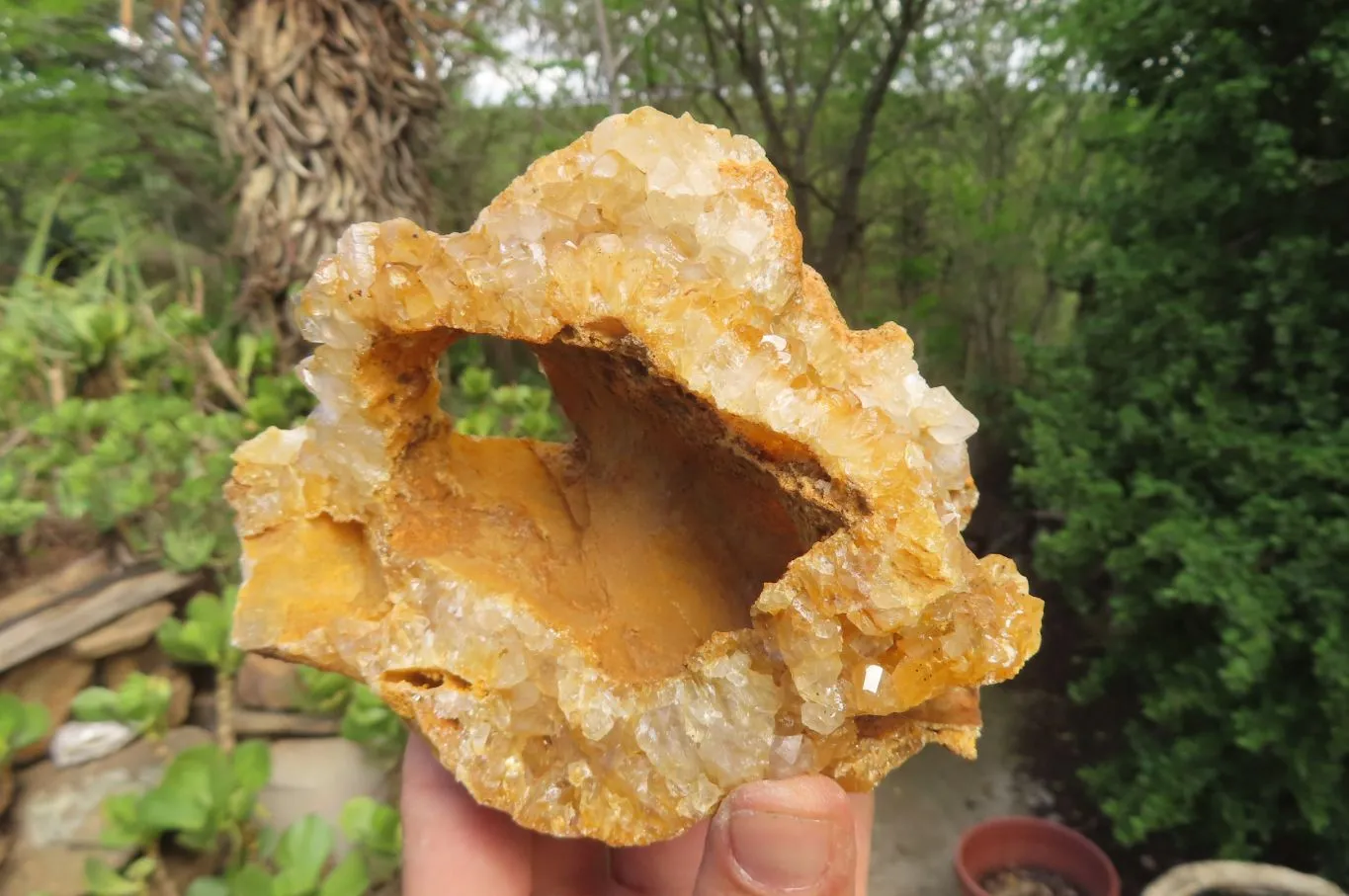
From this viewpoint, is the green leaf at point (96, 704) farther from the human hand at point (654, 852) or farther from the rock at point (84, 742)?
the human hand at point (654, 852)

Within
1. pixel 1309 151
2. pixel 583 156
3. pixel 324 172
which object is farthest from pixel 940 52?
pixel 583 156

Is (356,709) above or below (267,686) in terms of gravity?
above

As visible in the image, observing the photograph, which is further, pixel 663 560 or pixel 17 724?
pixel 17 724

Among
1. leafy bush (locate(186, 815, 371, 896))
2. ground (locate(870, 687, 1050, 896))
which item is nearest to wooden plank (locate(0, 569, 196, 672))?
leafy bush (locate(186, 815, 371, 896))

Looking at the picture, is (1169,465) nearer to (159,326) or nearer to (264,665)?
(264,665)

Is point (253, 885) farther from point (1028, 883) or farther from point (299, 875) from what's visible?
point (1028, 883)

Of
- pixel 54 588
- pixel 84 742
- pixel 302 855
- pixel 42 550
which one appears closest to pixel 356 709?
pixel 302 855

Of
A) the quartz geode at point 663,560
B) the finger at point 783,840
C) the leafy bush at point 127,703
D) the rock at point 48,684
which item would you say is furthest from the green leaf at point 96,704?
→ the finger at point 783,840

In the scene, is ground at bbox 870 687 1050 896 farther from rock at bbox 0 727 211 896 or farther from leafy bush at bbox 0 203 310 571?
leafy bush at bbox 0 203 310 571
